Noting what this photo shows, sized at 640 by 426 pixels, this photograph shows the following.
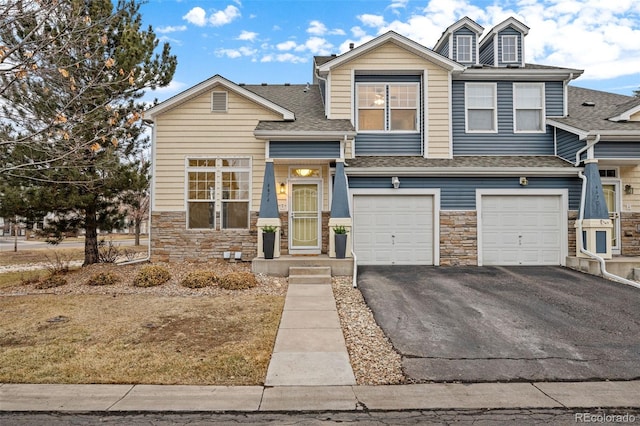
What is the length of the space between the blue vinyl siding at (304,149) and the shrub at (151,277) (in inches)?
169

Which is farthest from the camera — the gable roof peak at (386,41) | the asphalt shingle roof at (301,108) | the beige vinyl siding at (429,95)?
the beige vinyl siding at (429,95)

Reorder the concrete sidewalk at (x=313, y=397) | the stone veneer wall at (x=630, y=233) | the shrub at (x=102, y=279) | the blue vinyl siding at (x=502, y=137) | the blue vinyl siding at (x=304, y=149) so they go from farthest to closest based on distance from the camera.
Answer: the blue vinyl siding at (x=502, y=137) < the stone veneer wall at (x=630, y=233) < the blue vinyl siding at (x=304, y=149) < the shrub at (x=102, y=279) < the concrete sidewalk at (x=313, y=397)

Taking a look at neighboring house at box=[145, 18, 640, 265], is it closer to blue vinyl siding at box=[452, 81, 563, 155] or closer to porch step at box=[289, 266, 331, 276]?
blue vinyl siding at box=[452, 81, 563, 155]

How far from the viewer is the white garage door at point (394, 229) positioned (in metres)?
11.7

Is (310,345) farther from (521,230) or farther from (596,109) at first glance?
(596,109)

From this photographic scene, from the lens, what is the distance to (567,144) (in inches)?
470

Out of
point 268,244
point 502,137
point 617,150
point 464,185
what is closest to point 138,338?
point 268,244

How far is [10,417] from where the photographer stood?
367 centimetres

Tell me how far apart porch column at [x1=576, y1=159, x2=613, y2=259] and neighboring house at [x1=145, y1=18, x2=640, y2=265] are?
0.03 metres

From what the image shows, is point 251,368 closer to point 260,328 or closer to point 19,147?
point 260,328

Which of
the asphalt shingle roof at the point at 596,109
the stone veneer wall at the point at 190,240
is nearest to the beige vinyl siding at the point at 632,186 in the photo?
the asphalt shingle roof at the point at 596,109

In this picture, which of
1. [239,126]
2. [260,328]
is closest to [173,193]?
[239,126]

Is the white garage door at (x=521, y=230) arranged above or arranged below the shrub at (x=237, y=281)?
above

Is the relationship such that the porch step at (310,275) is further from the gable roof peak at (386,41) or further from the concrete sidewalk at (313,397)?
the gable roof peak at (386,41)
